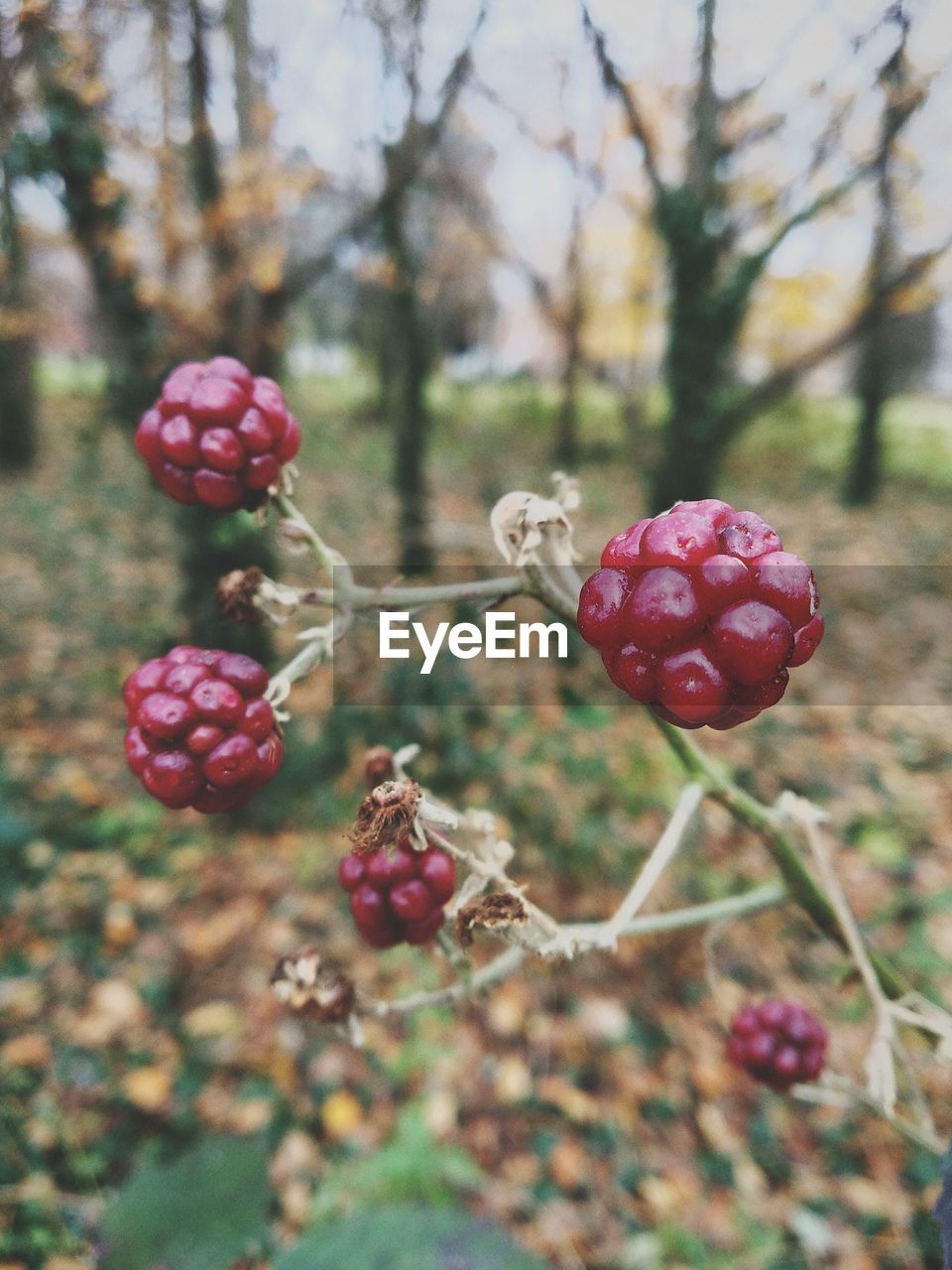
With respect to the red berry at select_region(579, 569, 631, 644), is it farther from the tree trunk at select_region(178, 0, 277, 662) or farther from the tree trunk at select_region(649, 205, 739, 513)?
the tree trunk at select_region(649, 205, 739, 513)

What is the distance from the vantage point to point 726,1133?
2.77 m

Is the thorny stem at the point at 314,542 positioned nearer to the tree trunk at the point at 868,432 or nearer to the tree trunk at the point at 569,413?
the tree trunk at the point at 569,413

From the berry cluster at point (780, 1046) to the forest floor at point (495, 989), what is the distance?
29cm

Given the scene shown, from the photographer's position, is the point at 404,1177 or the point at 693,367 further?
the point at 693,367

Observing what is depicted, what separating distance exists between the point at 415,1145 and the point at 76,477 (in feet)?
35.1

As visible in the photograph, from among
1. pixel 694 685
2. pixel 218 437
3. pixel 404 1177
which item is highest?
pixel 218 437

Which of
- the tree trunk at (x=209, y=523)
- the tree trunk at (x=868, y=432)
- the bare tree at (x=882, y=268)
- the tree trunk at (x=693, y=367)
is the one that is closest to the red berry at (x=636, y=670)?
the tree trunk at (x=209, y=523)

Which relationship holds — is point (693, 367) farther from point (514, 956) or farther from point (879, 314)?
point (514, 956)

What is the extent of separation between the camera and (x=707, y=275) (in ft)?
16.4

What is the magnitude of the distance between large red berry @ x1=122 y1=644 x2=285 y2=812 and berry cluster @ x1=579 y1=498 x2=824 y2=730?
498 millimetres

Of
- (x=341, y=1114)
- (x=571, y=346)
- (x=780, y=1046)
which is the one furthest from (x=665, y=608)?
(x=571, y=346)

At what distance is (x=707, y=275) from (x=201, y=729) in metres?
5.14

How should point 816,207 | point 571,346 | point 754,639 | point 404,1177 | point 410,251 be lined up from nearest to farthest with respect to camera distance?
point 754,639
point 404,1177
point 816,207
point 410,251
point 571,346

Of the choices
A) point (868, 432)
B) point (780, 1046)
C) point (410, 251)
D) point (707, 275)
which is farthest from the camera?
point (868, 432)
